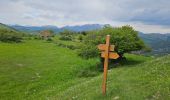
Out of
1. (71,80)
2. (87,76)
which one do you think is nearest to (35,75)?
(71,80)

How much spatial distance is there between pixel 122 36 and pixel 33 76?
18335 mm

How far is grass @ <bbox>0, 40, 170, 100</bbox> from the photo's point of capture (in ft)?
87.2

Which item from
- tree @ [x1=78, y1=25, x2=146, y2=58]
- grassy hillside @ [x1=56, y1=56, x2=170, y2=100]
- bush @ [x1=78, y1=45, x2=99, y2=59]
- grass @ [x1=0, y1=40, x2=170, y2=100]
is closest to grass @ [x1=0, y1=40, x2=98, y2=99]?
grass @ [x1=0, y1=40, x2=170, y2=100]

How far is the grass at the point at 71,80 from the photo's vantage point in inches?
1046

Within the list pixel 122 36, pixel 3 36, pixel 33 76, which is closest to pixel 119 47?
pixel 122 36

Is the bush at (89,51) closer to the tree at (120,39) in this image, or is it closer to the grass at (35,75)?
the tree at (120,39)

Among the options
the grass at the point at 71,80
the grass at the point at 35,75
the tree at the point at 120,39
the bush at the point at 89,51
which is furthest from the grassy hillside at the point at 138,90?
the bush at the point at 89,51

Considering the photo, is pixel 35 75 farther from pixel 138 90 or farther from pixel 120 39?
pixel 138 90

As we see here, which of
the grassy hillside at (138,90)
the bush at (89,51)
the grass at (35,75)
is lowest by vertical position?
the grass at (35,75)

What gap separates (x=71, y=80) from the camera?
52.2 meters

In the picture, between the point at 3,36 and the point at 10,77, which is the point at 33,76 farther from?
the point at 3,36

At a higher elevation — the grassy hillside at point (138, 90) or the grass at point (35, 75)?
the grassy hillside at point (138, 90)

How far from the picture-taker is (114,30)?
6706 cm

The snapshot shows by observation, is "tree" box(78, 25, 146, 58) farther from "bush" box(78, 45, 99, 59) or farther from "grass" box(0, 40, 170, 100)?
"grass" box(0, 40, 170, 100)
